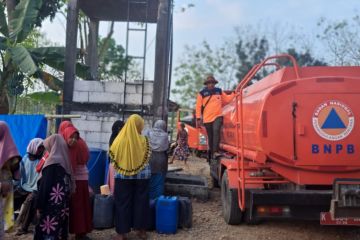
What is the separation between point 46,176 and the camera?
195 inches

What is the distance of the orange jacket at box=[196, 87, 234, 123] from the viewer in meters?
8.80

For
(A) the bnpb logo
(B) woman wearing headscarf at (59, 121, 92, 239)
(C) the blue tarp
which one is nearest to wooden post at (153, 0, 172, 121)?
(C) the blue tarp

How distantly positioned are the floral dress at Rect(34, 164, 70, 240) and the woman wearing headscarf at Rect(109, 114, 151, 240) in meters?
0.76

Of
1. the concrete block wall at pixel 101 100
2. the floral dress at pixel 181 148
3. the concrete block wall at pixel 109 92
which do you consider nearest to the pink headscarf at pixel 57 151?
the concrete block wall at pixel 101 100

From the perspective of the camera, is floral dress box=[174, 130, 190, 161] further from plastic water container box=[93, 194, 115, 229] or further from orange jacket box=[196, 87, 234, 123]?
plastic water container box=[93, 194, 115, 229]

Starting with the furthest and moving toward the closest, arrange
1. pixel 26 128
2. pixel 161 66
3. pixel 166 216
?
pixel 161 66, pixel 26 128, pixel 166 216

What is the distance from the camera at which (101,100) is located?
28.1 feet

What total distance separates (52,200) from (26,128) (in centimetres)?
269

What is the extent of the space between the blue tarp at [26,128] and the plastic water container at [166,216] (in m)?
2.51

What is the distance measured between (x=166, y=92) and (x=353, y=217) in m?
4.59

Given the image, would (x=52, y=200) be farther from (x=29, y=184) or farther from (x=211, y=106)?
(x=211, y=106)

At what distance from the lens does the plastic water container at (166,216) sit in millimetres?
6164

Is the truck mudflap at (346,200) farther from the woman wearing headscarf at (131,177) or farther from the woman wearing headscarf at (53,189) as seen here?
the woman wearing headscarf at (53,189)

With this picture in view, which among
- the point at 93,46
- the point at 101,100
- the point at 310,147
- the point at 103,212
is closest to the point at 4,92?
the point at 93,46
